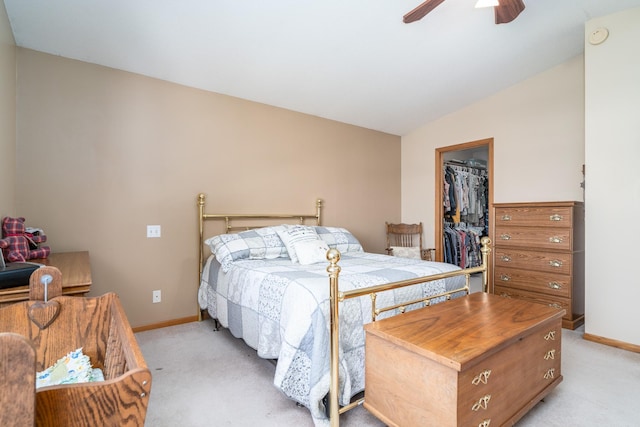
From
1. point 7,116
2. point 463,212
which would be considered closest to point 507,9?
point 7,116

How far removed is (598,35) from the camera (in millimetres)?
2682

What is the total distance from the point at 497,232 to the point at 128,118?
3.65m

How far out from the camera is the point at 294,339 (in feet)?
5.30

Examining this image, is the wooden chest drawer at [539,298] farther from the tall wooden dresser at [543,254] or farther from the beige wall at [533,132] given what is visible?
the beige wall at [533,132]

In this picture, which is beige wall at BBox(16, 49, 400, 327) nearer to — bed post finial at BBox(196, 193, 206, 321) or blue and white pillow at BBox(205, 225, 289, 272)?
bed post finial at BBox(196, 193, 206, 321)

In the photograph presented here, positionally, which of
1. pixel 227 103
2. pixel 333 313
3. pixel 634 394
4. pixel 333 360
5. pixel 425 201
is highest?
pixel 227 103

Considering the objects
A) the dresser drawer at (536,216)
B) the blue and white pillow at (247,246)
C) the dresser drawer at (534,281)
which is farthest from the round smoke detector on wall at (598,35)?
the blue and white pillow at (247,246)

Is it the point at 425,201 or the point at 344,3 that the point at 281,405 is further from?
the point at 425,201

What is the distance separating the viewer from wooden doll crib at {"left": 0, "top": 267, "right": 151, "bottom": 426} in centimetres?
56

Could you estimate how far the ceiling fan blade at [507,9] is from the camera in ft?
6.57

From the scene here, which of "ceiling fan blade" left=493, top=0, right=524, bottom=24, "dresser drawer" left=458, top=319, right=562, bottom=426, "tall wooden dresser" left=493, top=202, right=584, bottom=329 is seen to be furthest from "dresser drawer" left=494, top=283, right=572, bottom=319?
"ceiling fan blade" left=493, top=0, right=524, bottom=24

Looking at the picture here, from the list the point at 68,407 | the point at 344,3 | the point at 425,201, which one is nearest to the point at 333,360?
the point at 68,407

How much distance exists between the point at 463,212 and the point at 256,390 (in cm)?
426

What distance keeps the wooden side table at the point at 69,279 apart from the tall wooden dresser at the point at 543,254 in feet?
11.3
